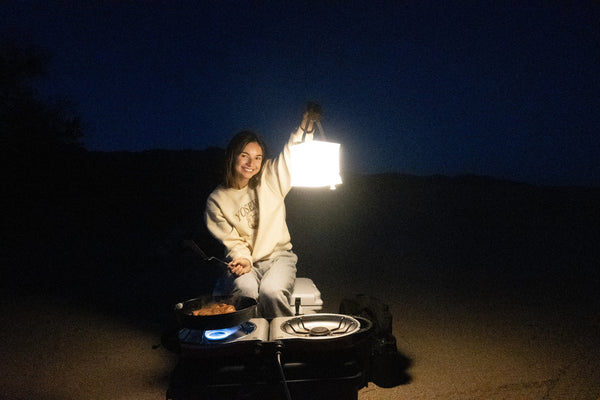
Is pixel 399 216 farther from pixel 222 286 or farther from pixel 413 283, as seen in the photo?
pixel 222 286

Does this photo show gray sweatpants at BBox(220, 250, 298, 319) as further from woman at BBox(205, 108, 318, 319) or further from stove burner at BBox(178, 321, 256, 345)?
stove burner at BBox(178, 321, 256, 345)

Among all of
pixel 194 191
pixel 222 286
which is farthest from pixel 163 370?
pixel 194 191

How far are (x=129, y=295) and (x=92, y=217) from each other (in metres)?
8.73

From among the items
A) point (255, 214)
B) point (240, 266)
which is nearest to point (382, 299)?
point (255, 214)

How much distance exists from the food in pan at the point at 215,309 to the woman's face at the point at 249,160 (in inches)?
47.6

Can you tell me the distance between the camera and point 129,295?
537 centimetres

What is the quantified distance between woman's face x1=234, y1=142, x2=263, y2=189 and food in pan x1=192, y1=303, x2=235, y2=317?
1.21m

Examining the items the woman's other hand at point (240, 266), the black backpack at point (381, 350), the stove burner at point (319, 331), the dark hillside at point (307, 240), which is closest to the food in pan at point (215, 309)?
the stove burner at point (319, 331)

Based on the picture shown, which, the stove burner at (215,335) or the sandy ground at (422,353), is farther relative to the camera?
the sandy ground at (422,353)

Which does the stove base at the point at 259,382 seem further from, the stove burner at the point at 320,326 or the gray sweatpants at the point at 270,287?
the gray sweatpants at the point at 270,287

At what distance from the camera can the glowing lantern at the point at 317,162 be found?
2.65 m

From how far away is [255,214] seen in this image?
327cm

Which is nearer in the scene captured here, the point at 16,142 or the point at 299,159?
the point at 299,159

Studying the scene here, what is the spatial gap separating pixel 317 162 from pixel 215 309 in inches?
44.7
